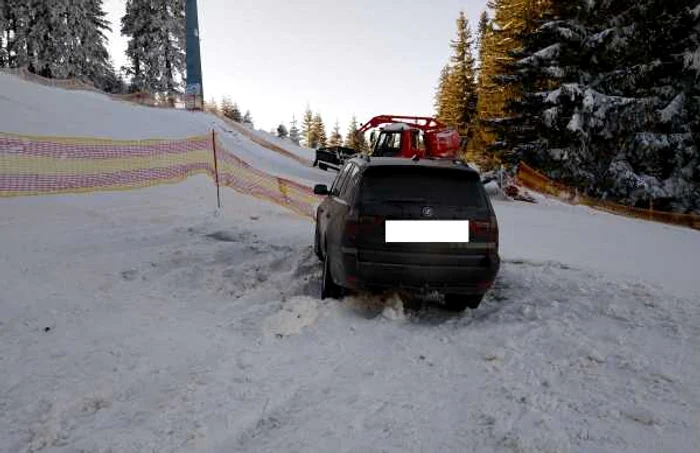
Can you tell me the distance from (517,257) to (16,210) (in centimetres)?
909

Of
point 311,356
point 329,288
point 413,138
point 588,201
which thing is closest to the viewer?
point 311,356

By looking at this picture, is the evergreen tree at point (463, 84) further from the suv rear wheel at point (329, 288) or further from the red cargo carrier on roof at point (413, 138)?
the suv rear wheel at point (329, 288)

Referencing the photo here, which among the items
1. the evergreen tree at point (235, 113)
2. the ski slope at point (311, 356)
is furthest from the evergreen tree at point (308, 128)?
the ski slope at point (311, 356)

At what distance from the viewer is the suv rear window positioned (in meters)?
4.69

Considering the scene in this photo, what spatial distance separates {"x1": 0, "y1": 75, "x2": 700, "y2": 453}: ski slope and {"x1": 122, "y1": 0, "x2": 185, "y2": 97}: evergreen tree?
3884 cm

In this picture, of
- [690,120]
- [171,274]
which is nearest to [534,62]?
[690,120]

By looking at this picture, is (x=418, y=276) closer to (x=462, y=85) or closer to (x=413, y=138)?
(x=413, y=138)

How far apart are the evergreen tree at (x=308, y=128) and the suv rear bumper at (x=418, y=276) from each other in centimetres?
7023

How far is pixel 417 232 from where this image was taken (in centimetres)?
455

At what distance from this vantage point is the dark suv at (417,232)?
456 cm

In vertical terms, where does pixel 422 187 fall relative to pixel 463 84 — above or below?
below

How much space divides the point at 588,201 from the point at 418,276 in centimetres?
1458

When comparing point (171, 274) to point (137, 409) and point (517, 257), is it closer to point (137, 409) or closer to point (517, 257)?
point (137, 409)

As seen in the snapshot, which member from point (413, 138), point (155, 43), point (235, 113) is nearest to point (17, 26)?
point (155, 43)
